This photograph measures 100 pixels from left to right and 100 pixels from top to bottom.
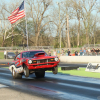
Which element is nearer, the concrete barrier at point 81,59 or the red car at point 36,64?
the red car at point 36,64

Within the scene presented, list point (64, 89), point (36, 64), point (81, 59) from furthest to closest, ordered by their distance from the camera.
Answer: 1. point (81, 59)
2. point (36, 64)
3. point (64, 89)

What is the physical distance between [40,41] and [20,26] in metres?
9.18

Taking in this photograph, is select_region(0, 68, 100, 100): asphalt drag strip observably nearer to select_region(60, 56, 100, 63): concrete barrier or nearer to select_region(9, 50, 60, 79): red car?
select_region(9, 50, 60, 79): red car

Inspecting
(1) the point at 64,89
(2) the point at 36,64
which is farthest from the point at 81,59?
(1) the point at 64,89

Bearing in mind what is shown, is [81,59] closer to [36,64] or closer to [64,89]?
[36,64]

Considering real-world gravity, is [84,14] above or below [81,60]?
above

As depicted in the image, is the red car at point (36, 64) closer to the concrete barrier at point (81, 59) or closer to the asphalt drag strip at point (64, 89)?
the asphalt drag strip at point (64, 89)

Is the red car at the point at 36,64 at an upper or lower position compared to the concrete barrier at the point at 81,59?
upper

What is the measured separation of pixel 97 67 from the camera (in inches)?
655

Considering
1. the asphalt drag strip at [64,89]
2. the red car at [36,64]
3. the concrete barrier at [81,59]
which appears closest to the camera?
the asphalt drag strip at [64,89]

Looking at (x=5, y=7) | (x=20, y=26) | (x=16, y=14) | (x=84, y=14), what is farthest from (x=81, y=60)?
(x=20, y=26)

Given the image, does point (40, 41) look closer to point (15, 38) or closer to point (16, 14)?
point (15, 38)

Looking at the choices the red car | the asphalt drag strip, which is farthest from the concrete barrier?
the asphalt drag strip

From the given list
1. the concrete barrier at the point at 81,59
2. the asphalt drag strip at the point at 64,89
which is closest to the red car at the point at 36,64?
the asphalt drag strip at the point at 64,89
